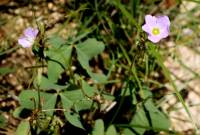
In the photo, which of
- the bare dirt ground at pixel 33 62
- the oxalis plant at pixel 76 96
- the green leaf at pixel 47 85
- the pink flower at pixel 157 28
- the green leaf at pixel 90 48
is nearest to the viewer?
the pink flower at pixel 157 28

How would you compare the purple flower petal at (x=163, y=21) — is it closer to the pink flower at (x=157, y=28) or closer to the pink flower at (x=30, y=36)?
the pink flower at (x=157, y=28)

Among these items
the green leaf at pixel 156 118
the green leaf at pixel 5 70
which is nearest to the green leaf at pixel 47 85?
the green leaf at pixel 5 70

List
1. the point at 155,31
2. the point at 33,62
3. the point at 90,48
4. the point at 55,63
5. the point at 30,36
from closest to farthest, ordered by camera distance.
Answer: the point at 155,31
the point at 30,36
the point at 55,63
the point at 90,48
the point at 33,62

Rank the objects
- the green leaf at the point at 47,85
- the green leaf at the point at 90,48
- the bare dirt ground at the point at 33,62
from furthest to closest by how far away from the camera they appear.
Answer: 1. the bare dirt ground at the point at 33,62
2. the green leaf at the point at 90,48
3. the green leaf at the point at 47,85

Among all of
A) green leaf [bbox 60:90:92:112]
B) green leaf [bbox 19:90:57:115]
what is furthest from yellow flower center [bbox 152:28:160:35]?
green leaf [bbox 19:90:57:115]

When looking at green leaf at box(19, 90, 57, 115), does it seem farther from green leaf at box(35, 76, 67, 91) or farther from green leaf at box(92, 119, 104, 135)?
green leaf at box(92, 119, 104, 135)

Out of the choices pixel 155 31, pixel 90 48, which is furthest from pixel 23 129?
pixel 155 31

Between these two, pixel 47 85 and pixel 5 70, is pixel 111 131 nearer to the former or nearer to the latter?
pixel 47 85

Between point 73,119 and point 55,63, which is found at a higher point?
point 55,63
